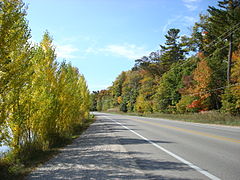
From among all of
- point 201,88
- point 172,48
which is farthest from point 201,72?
point 172,48

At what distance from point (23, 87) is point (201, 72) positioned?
30.4m

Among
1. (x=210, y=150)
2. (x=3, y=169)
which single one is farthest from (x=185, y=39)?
(x=3, y=169)

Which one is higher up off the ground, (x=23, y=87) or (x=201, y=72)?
(x=201, y=72)

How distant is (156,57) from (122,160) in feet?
218

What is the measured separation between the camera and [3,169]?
17.9ft

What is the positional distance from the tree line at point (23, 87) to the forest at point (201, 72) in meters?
21.5

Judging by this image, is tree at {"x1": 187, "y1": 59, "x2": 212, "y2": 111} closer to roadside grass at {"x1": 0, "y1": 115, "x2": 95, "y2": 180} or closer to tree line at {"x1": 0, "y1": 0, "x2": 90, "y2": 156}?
tree line at {"x1": 0, "y1": 0, "x2": 90, "y2": 156}

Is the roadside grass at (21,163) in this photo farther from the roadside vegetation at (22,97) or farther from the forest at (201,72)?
the forest at (201,72)

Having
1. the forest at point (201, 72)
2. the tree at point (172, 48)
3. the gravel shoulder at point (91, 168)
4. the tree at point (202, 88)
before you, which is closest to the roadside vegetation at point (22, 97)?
the gravel shoulder at point (91, 168)

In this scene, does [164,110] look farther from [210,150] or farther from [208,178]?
[208,178]

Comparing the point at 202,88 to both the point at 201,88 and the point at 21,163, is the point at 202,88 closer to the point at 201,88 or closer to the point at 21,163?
the point at 201,88

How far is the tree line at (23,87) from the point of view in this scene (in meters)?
5.41

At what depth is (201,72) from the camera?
32.4m

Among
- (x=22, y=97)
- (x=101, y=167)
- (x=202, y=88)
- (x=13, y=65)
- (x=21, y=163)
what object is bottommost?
(x=21, y=163)
